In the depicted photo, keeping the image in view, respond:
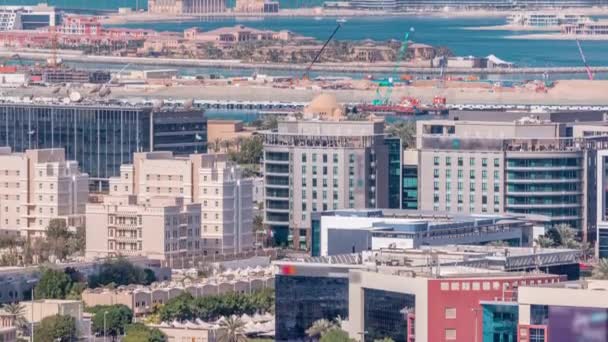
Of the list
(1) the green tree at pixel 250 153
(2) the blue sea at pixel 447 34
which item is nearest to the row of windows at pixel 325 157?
(1) the green tree at pixel 250 153

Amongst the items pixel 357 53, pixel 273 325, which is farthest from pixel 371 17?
pixel 273 325

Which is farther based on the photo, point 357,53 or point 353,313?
point 357,53

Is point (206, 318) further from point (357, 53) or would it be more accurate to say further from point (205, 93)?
point (357, 53)

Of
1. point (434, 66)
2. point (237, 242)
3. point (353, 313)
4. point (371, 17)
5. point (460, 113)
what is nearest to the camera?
point (353, 313)

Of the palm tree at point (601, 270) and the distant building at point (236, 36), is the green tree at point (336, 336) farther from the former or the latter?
the distant building at point (236, 36)

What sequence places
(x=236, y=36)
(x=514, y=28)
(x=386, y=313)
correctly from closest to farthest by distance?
(x=386, y=313) < (x=236, y=36) < (x=514, y=28)

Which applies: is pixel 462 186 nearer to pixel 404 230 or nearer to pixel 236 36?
pixel 404 230

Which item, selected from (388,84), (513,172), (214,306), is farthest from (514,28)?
(214,306)
